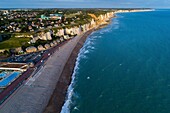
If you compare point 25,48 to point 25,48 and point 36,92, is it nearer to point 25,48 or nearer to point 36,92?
point 25,48

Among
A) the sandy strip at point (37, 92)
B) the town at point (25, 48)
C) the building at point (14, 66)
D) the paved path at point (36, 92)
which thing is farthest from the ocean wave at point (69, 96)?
the building at point (14, 66)

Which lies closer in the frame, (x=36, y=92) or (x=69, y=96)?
(x=69, y=96)

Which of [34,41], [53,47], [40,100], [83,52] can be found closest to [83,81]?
[40,100]

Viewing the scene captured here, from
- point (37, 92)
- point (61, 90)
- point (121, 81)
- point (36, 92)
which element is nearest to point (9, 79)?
point (36, 92)

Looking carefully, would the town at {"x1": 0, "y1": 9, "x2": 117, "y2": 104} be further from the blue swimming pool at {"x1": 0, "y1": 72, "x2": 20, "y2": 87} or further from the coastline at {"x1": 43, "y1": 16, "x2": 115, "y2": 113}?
the coastline at {"x1": 43, "y1": 16, "x2": 115, "y2": 113}

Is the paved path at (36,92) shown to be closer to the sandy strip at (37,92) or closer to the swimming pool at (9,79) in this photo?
the sandy strip at (37,92)

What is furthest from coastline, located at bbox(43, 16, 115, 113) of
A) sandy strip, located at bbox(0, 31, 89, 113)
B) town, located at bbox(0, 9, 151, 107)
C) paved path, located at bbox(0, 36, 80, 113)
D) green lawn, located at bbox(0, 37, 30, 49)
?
green lawn, located at bbox(0, 37, 30, 49)

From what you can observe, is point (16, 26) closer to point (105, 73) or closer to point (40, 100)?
point (105, 73)
